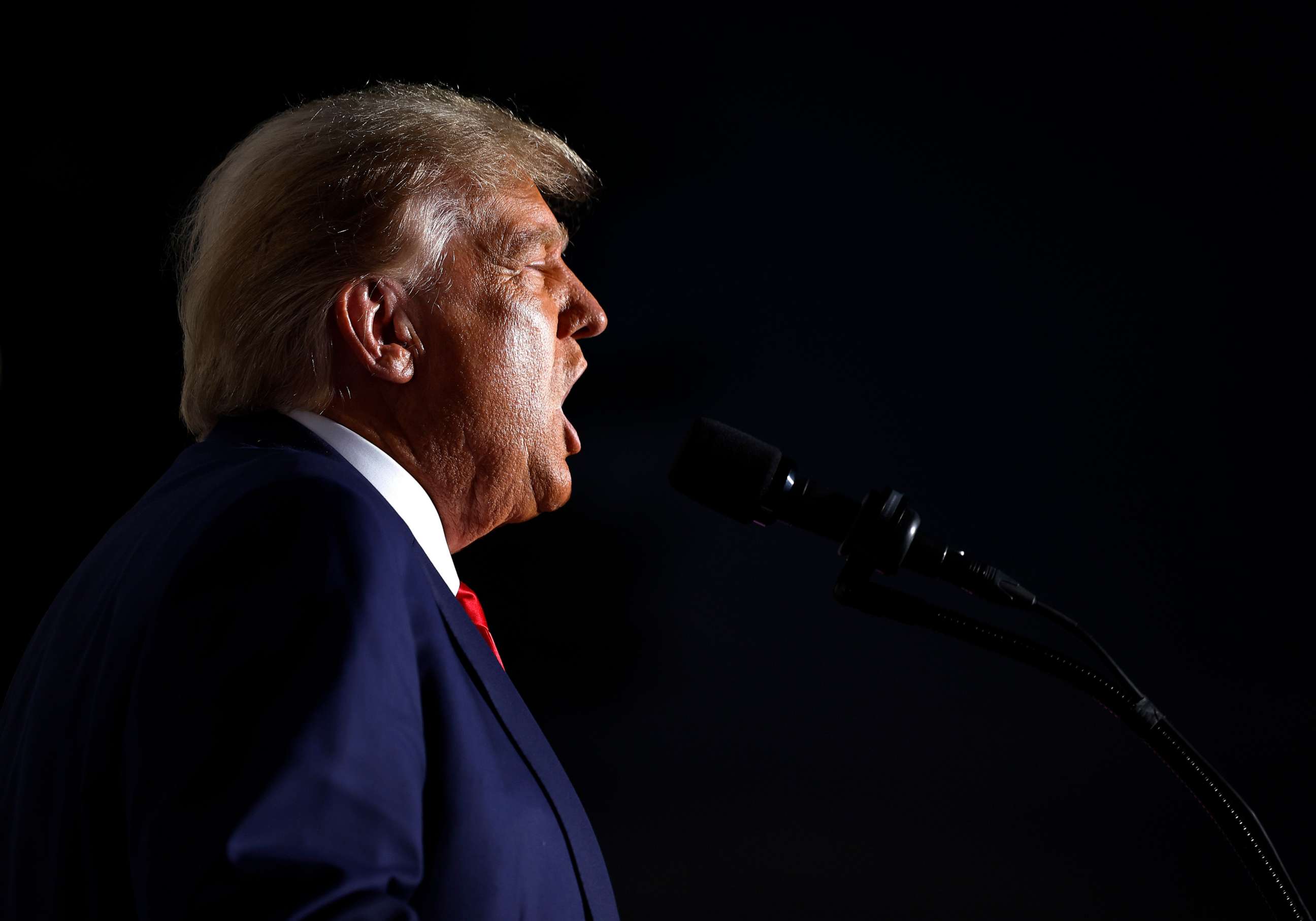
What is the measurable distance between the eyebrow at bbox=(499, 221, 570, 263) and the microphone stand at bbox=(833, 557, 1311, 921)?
1.45ft

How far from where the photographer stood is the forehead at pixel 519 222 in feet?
2.99

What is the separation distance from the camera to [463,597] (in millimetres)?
941

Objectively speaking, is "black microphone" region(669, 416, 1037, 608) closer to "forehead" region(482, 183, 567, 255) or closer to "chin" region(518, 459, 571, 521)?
"chin" region(518, 459, 571, 521)

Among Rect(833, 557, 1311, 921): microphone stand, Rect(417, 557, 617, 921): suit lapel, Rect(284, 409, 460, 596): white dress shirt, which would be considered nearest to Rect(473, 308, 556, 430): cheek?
Rect(284, 409, 460, 596): white dress shirt

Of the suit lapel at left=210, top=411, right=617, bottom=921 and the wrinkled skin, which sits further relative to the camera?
the wrinkled skin

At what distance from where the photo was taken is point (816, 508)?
2.41 feet

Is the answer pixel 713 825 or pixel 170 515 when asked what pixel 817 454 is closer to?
pixel 713 825

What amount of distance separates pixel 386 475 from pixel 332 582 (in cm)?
25

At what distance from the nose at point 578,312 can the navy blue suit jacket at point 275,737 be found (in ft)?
1.09

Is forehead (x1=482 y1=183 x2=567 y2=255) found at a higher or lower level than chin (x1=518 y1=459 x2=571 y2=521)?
higher

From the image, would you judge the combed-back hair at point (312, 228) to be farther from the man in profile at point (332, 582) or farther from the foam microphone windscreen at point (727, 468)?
the foam microphone windscreen at point (727, 468)

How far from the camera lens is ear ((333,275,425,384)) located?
0.83 metres

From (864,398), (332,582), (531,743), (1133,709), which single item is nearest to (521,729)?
(531,743)

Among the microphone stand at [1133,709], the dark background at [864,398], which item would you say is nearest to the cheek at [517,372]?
the microphone stand at [1133,709]
